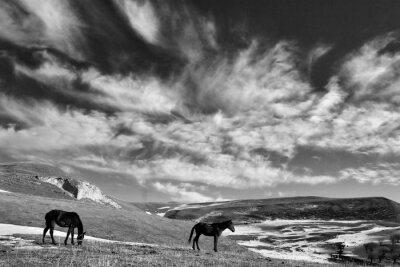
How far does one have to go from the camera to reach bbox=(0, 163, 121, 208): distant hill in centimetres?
10575

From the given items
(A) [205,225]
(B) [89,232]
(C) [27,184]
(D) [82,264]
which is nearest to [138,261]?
(D) [82,264]

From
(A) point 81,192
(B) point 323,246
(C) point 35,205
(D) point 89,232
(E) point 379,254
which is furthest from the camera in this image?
(A) point 81,192

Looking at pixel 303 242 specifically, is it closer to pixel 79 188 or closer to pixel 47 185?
pixel 47 185

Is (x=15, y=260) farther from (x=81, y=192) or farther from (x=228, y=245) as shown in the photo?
(x=81, y=192)

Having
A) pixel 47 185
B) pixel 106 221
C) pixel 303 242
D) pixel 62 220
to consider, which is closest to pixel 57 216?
pixel 62 220

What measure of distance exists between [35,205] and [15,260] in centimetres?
4260

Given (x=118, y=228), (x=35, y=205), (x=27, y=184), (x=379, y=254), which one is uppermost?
(x=27, y=184)

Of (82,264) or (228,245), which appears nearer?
(82,264)

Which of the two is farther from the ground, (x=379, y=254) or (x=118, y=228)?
(x=118, y=228)

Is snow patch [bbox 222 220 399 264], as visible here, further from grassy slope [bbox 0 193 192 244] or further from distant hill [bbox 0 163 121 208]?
distant hill [bbox 0 163 121 208]

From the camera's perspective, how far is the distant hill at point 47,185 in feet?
347

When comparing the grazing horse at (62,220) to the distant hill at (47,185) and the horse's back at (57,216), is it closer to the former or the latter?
the horse's back at (57,216)

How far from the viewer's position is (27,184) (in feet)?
360

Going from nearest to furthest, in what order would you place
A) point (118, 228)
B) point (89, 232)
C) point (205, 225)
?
point (205, 225), point (89, 232), point (118, 228)
